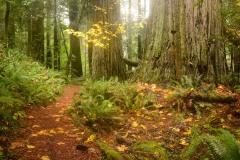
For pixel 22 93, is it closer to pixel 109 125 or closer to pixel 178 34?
pixel 109 125

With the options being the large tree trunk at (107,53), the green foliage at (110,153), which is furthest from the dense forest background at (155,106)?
the large tree trunk at (107,53)

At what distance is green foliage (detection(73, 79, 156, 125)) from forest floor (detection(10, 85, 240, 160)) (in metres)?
0.19

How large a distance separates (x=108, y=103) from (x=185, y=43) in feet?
9.57

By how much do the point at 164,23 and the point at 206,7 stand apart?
127 centimetres

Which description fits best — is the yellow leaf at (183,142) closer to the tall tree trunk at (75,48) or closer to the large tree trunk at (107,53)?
the large tree trunk at (107,53)

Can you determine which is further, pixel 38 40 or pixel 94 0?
pixel 38 40

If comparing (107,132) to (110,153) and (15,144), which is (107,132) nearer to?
(110,153)

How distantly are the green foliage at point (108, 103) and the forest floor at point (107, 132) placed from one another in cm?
19

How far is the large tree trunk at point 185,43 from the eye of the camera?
677 centimetres

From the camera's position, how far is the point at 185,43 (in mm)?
6863

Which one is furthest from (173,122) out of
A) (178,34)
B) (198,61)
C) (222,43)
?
(222,43)

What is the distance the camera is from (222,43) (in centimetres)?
734


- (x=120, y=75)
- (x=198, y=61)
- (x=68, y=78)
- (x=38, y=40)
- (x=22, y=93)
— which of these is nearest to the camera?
(x=22, y=93)

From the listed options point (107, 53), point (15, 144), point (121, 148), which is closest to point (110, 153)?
point (121, 148)
